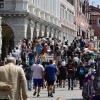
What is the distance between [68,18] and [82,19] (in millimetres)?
18496

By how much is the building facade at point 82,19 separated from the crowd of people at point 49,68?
48.4 metres

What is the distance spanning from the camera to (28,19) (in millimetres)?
47375

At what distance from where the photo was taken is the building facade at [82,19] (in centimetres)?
9306

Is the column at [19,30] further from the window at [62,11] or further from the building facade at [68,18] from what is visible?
the window at [62,11]

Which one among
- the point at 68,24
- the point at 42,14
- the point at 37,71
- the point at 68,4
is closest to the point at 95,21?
the point at 68,4

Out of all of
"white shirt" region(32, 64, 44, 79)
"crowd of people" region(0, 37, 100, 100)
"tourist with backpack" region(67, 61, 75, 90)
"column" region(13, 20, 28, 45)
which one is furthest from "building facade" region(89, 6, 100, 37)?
"white shirt" region(32, 64, 44, 79)

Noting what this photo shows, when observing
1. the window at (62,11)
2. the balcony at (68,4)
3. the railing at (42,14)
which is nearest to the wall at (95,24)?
the balcony at (68,4)

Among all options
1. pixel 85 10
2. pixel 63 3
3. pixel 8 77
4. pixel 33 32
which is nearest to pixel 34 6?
pixel 33 32

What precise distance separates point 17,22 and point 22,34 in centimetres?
113

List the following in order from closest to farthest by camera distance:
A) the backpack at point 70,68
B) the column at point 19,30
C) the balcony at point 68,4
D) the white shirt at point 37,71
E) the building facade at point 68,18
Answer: the white shirt at point 37,71
the backpack at point 70,68
the column at point 19,30
the building facade at point 68,18
the balcony at point 68,4

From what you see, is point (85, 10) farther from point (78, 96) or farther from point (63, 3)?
point (78, 96)

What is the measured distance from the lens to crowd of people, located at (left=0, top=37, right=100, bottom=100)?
38.3ft

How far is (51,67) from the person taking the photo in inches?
891

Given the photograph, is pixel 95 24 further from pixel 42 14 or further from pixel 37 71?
pixel 37 71
